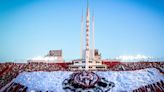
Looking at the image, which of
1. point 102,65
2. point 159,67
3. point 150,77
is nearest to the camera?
point 150,77

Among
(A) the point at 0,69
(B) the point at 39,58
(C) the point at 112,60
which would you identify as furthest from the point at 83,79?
(B) the point at 39,58

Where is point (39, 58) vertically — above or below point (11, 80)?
above

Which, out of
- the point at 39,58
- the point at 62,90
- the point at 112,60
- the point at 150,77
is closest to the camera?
the point at 62,90

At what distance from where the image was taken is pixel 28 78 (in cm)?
3578

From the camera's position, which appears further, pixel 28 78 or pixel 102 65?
pixel 102 65

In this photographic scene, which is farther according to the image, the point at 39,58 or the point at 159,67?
the point at 39,58

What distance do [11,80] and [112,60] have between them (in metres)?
30.6

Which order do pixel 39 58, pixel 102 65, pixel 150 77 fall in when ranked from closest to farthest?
pixel 150 77 < pixel 102 65 < pixel 39 58

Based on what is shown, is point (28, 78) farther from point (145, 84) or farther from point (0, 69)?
point (145, 84)

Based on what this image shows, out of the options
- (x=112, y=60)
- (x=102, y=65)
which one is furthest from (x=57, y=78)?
(x=112, y=60)

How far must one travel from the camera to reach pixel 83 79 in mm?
34469

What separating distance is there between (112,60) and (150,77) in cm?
2711

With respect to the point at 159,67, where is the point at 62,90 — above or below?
below

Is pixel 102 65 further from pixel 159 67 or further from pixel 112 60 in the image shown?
pixel 159 67
